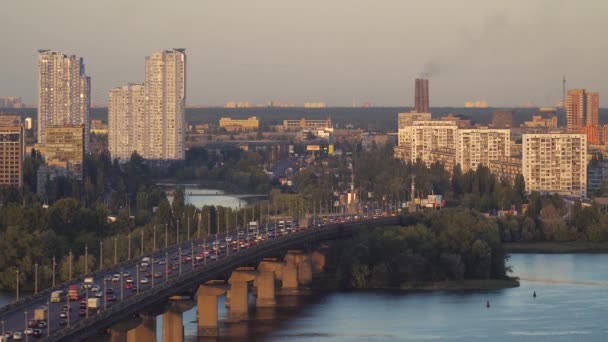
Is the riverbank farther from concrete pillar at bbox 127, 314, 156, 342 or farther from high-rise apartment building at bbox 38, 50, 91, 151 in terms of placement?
high-rise apartment building at bbox 38, 50, 91, 151

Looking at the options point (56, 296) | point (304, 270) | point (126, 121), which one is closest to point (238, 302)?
point (304, 270)

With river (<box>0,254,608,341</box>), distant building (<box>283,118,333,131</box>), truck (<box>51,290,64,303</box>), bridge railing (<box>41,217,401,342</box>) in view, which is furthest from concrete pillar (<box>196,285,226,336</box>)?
distant building (<box>283,118,333,131</box>)

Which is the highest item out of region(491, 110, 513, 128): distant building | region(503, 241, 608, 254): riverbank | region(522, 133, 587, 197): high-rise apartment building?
region(491, 110, 513, 128): distant building

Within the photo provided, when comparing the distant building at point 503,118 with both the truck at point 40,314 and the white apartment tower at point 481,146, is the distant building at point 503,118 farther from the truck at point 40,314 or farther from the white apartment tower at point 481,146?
the truck at point 40,314

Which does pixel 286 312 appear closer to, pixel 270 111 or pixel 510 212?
pixel 510 212

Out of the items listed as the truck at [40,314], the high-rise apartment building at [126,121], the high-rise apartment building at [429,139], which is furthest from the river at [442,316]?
the high-rise apartment building at [126,121]

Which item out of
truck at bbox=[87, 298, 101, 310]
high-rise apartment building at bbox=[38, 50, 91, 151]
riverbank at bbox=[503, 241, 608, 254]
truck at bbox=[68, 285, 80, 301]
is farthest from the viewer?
high-rise apartment building at bbox=[38, 50, 91, 151]

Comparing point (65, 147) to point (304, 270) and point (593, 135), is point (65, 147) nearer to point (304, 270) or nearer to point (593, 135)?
point (593, 135)

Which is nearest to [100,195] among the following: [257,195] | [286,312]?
[257,195]
